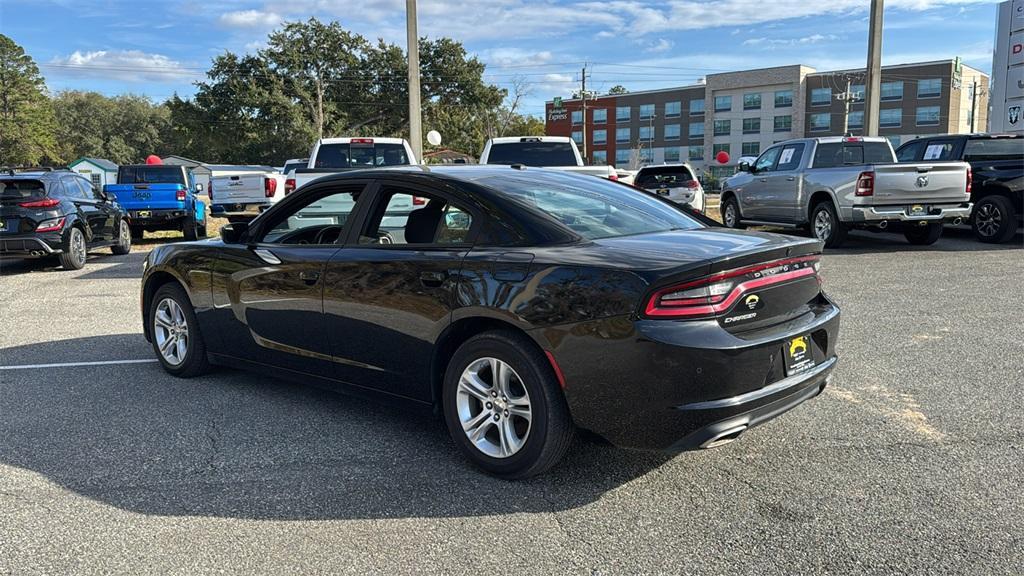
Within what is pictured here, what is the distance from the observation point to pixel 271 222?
5.03 metres

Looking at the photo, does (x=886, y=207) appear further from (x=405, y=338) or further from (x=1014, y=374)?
(x=405, y=338)

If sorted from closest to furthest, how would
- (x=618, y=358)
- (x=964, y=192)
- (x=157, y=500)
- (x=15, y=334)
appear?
(x=618, y=358), (x=157, y=500), (x=15, y=334), (x=964, y=192)

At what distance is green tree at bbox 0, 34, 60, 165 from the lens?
70.4 meters

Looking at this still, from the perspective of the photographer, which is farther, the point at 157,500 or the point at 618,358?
the point at 157,500

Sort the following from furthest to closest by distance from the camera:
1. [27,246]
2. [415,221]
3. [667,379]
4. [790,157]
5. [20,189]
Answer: [790,157] < [20,189] < [27,246] < [415,221] < [667,379]

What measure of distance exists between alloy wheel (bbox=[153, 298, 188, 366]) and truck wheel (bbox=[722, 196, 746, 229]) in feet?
42.5

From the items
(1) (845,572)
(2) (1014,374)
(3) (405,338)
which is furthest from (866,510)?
(2) (1014,374)

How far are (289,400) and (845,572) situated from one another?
11.6 ft

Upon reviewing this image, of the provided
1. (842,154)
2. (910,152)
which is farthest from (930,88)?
(842,154)

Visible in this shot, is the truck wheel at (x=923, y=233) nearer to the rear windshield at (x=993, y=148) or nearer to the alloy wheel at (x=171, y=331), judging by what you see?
the rear windshield at (x=993, y=148)

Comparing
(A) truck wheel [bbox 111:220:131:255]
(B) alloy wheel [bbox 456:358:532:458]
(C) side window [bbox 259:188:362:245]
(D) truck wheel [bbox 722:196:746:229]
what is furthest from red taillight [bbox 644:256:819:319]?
(A) truck wheel [bbox 111:220:131:255]

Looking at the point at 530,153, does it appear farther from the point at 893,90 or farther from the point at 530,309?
the point at 893,90

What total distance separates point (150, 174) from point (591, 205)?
57.1 feet

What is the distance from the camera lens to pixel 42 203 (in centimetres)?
1175
